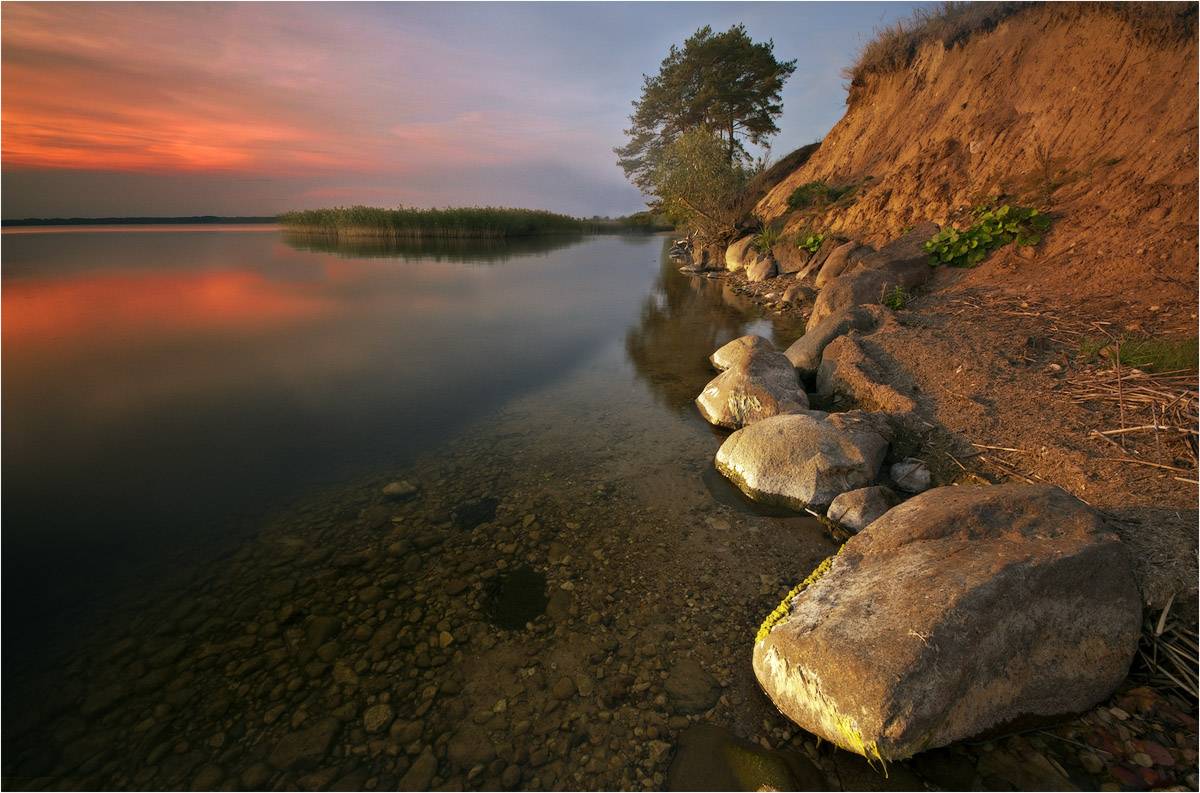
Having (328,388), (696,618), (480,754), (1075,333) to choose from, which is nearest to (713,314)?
(1075,333)

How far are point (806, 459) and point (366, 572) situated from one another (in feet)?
13.3

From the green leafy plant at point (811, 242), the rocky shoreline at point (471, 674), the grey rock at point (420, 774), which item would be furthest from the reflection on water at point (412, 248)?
the grey rock at point (420, 774)

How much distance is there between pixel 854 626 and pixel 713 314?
12.3m

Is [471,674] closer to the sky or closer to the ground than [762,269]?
closer to the ground

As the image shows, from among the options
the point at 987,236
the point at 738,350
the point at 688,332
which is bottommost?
the point at 688,332

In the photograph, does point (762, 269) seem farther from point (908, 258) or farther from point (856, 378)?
point (856, 378)

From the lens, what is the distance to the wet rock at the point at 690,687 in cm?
291

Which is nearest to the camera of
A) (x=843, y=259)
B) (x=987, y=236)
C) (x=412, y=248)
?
(x=987, y=236)

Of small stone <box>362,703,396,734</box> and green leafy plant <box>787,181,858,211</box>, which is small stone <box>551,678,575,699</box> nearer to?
small stone <box>362,703,396,734</box>

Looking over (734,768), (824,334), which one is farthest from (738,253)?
(734,768)

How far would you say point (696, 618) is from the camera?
3.54 metres

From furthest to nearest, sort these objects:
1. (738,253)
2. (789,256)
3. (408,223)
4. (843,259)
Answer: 1. (408,223)
2. (738,253)
3. (789,256)
4. (843,259)

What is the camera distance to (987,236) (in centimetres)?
1092

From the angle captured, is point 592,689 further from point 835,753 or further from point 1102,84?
point 1102,84
